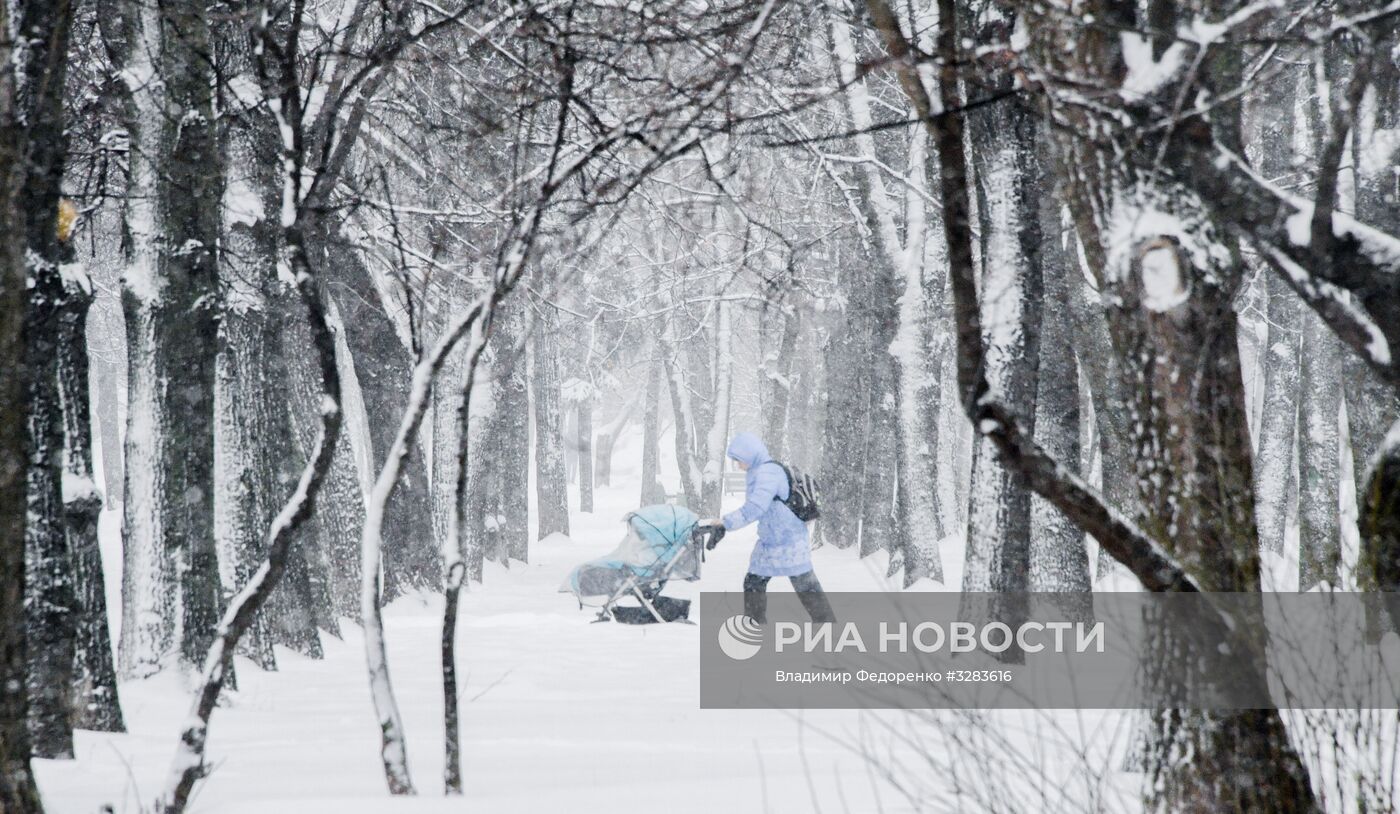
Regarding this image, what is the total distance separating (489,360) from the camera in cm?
1623

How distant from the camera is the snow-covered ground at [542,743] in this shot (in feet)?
14.6

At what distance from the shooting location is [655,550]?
11.7 metres

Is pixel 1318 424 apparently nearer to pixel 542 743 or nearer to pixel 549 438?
pixel 542 743

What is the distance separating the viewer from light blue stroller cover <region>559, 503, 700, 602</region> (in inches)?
453

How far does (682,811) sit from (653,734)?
202cm

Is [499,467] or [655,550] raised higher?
[499,467]

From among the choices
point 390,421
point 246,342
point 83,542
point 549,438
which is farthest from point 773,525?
point 549,438

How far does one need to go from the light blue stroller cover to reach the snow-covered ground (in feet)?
1.80

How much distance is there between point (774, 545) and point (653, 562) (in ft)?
9.96

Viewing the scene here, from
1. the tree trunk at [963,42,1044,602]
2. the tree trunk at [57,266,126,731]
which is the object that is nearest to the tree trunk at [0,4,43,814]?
the tree trunk at [57,266,126,731]

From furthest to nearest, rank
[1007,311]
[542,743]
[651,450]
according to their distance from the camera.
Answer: [651,450]
[1007,311]
[542,743]

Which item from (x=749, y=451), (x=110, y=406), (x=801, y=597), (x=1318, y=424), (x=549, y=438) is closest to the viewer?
(x=801, y=597)

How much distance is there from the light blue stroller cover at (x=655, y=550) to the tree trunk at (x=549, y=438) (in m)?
10.7

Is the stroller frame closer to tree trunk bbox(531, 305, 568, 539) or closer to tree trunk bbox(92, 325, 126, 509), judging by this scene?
tree trunk bbox(531, 305, 568, 539)
